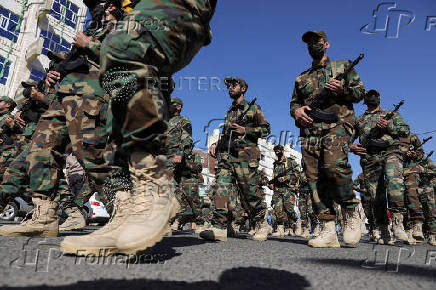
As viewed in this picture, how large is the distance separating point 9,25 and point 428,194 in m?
24.1

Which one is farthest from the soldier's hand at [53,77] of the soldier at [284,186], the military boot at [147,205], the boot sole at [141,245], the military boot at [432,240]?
the soldier at [284,186]

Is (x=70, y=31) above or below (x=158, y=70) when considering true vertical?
above

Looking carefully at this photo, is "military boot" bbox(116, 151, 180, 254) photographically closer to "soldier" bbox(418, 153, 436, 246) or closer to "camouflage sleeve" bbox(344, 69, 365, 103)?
"camouflage sleeve" bbox(344, 69, 365, 103)

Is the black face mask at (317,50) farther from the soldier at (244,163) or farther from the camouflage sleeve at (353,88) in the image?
the soldier at (244,163)

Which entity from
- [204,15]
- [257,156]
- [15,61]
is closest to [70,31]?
[15,61]

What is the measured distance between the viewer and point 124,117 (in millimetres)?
1571

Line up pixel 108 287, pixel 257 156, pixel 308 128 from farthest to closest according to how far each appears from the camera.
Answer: pixel 257 156 → pixel 308 128 → pixel 108 287

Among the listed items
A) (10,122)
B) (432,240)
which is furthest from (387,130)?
(10,122)

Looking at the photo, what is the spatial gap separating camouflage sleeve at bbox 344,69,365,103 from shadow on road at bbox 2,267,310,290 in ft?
8.82

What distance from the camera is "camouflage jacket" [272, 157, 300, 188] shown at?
8984 millimetres

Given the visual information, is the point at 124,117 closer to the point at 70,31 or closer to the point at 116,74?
the point at 116,74

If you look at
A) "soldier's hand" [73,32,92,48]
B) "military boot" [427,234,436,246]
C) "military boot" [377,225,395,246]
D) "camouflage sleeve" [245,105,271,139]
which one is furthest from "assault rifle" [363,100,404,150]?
"soldier's hand" [73,32,92,48]

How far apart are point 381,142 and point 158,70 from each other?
434 centimetres

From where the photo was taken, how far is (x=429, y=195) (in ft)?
23.7
